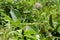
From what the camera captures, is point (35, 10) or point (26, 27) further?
Answer: point (35, 10)

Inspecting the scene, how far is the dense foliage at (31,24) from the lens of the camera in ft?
3.40

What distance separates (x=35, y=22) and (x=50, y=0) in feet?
1.46

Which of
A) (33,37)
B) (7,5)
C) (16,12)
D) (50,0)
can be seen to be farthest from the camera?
(50,0)

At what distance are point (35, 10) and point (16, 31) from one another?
326mm

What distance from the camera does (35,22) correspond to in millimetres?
1194

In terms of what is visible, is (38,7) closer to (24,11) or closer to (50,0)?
(24,11)

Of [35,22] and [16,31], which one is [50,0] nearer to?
[35,22]

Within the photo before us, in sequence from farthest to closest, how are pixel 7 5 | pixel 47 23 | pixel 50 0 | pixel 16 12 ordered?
pixel 50 0 < pixel 7 5 < pixel 16 12 < pixel 47 23

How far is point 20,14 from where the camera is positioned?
1321 millimetres

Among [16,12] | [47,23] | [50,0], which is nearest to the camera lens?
[47,23]

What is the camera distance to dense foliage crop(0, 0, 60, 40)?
1036 millimetres

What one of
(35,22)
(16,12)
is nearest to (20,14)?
(16,12)

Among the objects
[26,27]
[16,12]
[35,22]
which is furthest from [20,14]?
[26,27]

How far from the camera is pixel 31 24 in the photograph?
3.74 ft
